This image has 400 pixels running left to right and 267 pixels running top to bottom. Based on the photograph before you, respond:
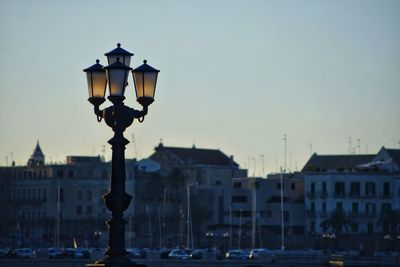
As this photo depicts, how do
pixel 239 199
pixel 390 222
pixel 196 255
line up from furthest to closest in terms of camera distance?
pixel 239 199
pixel 390 222
pixel 196 255

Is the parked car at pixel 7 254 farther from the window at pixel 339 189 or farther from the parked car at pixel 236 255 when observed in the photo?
the window at pixel 339 189

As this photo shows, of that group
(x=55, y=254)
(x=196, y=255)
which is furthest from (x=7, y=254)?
(x=196, y=255)

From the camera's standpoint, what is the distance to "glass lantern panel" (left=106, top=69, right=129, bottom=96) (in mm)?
21562

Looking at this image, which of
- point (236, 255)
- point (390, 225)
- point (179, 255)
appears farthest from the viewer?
point (390, 225)

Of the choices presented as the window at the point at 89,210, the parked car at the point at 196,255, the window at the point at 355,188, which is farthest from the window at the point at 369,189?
the parked car at the point at 196,255

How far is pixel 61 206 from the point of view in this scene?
159750mm

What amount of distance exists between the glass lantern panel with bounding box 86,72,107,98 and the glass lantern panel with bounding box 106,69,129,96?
354 millimetres

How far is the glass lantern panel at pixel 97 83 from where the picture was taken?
21922 mm

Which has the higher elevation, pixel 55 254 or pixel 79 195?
pixel 79 195

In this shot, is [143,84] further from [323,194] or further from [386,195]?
[386,195]

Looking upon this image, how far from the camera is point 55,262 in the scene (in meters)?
105

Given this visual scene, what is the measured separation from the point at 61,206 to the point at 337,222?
3075 centimetres

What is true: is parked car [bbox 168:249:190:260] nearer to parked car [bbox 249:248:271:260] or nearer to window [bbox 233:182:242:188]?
parked car [bbox 249:248:271:260]

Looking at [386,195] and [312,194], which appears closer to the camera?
[386,195]
